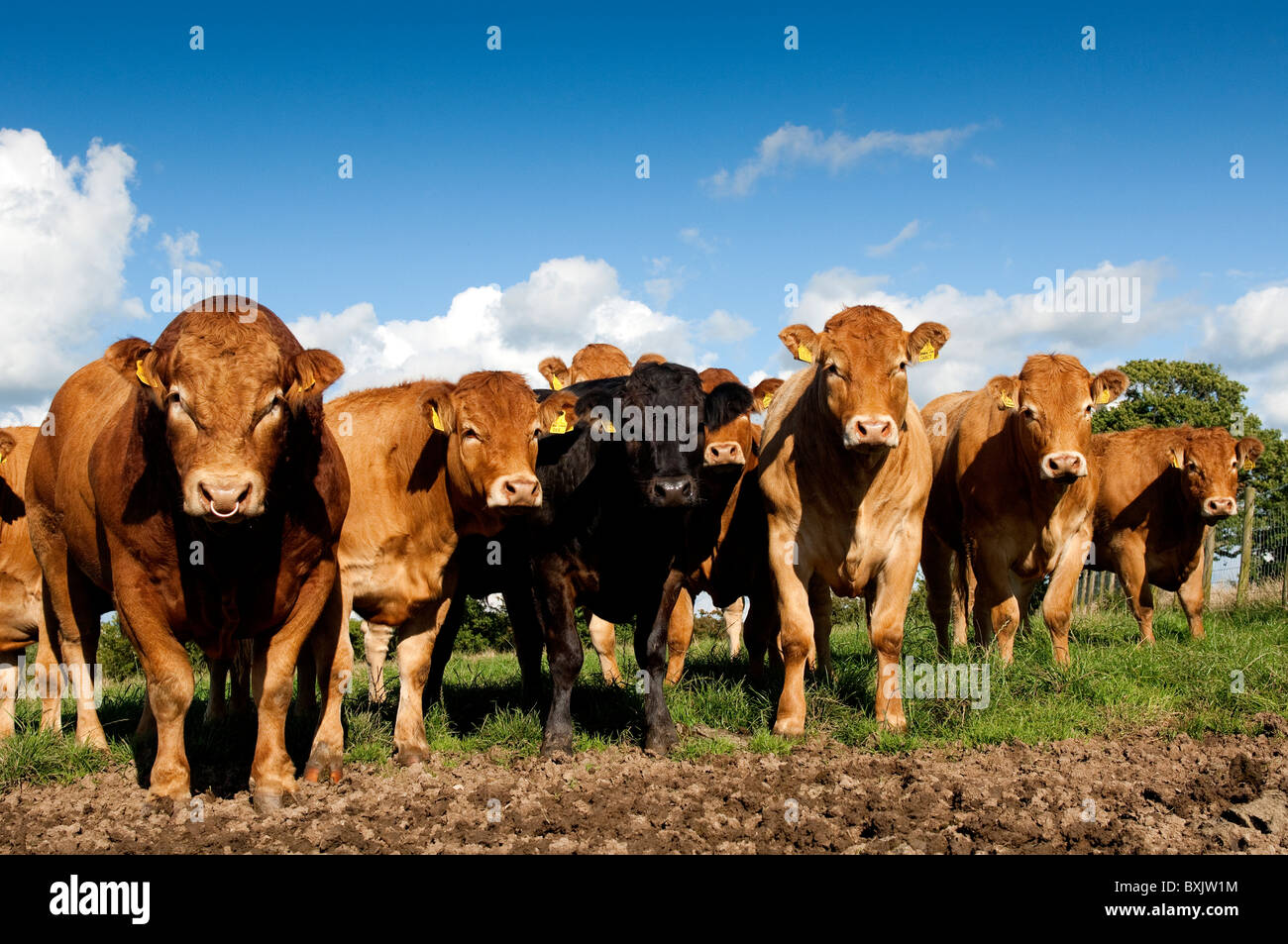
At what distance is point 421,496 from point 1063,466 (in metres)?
4.81

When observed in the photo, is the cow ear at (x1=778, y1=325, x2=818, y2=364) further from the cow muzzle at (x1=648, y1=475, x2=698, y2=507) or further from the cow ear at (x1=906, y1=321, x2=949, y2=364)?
the cow muzzle at (x1=648, y1=475, x2=698, y2=507)

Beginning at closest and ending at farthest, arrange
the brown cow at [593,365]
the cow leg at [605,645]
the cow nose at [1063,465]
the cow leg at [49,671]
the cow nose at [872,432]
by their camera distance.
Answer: the cow nose at [872,432]
the cow leg at [49,671]
the cow nose at [1063,465]
the cow leg at [605,645]
the brown cow at [593,365]

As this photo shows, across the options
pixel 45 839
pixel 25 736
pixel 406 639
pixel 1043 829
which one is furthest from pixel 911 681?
pixel 25 736

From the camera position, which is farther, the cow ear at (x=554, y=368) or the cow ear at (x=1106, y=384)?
the cow ear at (x=554, y=368)

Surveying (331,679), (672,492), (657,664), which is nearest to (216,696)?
(331,679)

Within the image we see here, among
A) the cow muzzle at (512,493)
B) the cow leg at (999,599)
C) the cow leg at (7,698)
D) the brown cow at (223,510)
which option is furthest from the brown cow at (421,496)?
the cow leg at (999,599)

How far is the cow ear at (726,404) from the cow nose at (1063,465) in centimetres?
246

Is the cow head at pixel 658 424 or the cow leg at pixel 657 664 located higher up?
the cow head at pixel 658 424

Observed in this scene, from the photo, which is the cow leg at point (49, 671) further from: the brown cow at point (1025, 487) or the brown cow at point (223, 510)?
the brown cow at point (1025, 487)

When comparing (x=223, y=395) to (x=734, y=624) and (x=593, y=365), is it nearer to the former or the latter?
(x=593, y=365)

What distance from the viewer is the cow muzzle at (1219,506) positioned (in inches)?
438

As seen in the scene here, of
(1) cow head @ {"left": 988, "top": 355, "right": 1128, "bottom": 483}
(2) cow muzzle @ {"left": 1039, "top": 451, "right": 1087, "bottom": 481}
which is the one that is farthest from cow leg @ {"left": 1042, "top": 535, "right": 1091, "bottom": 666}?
(2) cow muzzle @ {"left": 1039, "top": 451, "right": 1087, "bottom": 481}

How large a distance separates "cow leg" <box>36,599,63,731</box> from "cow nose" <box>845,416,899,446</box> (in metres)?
5.72

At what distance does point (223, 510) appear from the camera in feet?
14.9
